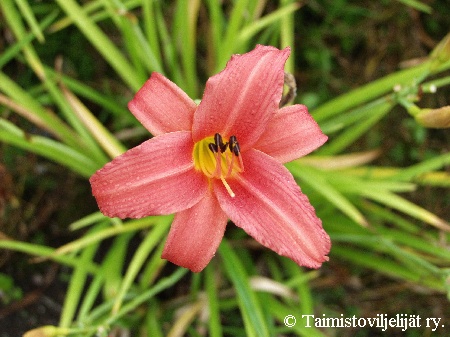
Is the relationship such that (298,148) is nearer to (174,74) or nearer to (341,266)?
(174,74)

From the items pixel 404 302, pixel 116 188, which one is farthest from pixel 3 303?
pixel 404 302

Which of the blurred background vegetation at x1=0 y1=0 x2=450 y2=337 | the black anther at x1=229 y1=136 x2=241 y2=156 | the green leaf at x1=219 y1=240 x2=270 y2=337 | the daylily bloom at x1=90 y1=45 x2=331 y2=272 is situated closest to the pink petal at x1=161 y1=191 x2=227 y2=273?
the daylily bloom at x1=90 y1=45 x2=331 y2=272

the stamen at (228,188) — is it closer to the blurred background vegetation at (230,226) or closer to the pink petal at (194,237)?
the pink petal at (194,237)

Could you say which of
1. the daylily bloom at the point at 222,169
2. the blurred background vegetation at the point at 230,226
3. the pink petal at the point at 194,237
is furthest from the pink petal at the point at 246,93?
the blurred background vegetation at the point at 230,226

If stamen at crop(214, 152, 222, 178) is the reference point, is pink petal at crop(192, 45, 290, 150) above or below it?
above

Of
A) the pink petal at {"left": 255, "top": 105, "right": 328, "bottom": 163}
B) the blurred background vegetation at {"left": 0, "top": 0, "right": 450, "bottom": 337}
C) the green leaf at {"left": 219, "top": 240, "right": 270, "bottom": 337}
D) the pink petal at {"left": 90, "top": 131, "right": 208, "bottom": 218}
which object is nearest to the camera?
the pink petal at {"left": 90, "top": 131, "right": 208, "bottom": 218}

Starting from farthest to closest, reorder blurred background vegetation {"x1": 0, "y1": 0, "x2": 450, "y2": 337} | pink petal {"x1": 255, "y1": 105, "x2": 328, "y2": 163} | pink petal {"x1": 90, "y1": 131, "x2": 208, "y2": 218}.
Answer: blurred background vegetation {"x1": 0, "y1": 0, "x2": 450, "y2": 337} < pink petal {"x1": 255, "y1": 105, "x2": 328, "y2": 163} < pink petal {"x1": 90, "y1": 131, "x2": 208, "y2": 218}

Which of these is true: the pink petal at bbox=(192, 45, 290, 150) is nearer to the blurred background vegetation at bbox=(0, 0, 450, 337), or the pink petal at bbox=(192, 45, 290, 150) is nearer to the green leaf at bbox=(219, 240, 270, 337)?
the blurred background vegetation at bbox=(0, 0, 450, 337)
